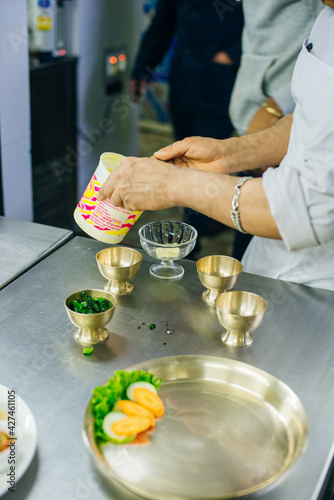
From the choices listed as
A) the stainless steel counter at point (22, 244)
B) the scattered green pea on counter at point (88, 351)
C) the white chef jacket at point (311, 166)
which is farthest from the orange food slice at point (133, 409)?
the stainless steel counter at point (22, 244)

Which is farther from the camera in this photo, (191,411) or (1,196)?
(1,196)

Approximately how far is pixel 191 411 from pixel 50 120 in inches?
93.1

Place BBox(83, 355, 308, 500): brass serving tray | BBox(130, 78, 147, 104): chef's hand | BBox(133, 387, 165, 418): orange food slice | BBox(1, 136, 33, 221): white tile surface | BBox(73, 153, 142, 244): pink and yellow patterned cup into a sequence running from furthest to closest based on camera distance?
BBox(130, 78, 147, 104): chef's hand
BBox(1, 136, 33, 221): white tile surface
BBox(73, 153, 142, 244): pink and yellow patterned cup
BBox(133, 387, 165, 418): orange food slice
BBox(83, 355, 308, 500): brass serving tray

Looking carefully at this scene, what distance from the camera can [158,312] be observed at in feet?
4.59

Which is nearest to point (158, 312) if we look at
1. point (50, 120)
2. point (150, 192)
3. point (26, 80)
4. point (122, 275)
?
point (122, 275)

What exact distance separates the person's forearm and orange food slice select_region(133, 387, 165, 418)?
2.43 ft

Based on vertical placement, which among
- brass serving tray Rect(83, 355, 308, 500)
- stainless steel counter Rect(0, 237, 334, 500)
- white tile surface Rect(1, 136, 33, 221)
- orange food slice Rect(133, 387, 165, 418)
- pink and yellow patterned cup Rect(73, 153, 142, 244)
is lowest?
white tile surface Rect(1, 136, 33, 221)

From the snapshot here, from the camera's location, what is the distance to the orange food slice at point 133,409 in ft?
3.33

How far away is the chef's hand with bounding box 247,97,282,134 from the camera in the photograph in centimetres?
215

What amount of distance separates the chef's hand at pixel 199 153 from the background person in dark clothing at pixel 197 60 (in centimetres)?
161

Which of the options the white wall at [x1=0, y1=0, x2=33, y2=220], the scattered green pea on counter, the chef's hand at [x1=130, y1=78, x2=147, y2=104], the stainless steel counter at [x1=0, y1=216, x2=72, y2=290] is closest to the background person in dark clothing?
the chef's hand at [x1=130, y1=78, x2=147, y2=104]

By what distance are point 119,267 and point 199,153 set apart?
0.38 metres

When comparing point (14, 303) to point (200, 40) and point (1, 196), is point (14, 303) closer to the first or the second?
point (1, 196)

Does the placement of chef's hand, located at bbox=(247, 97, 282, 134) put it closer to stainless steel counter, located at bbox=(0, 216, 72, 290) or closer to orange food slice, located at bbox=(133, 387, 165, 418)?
stainless steel counter, located at bbox=(0, 216, 72, 290)
